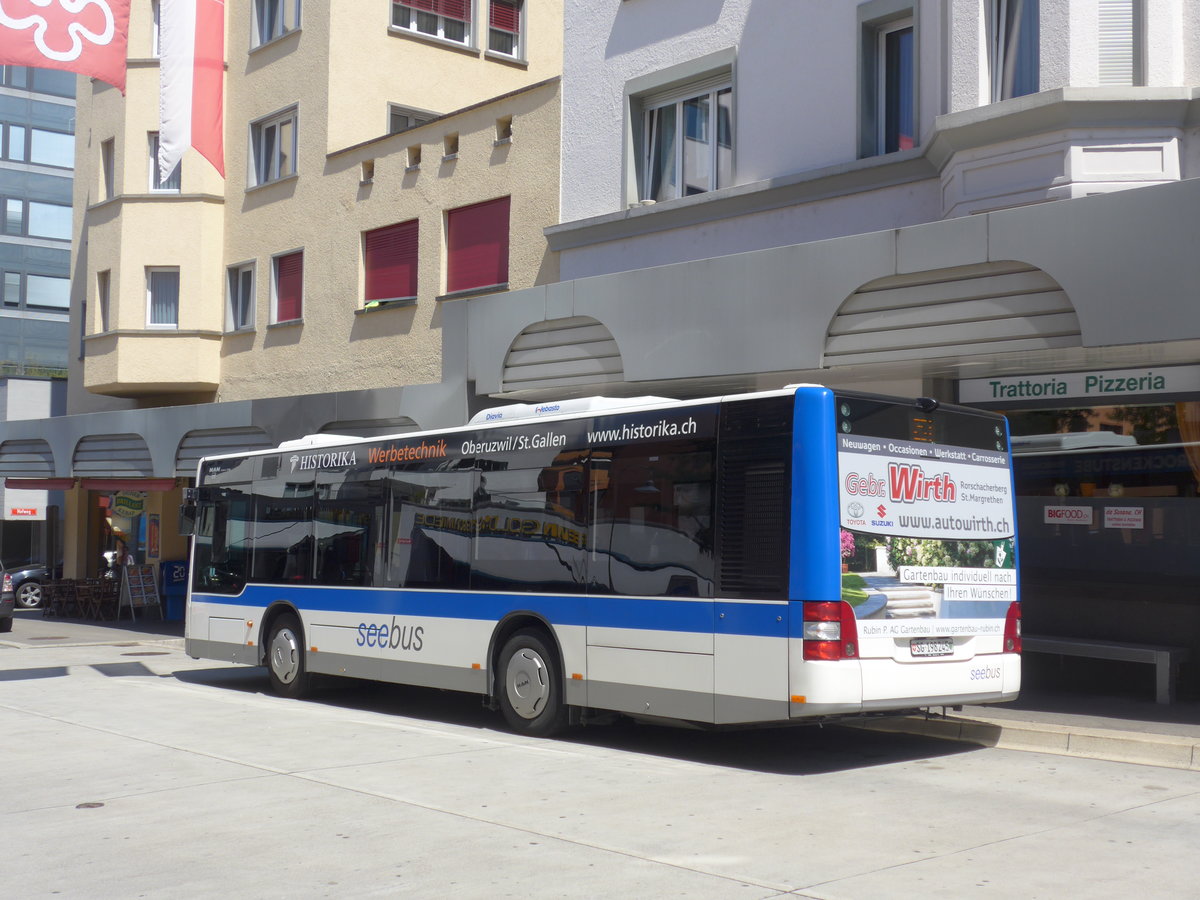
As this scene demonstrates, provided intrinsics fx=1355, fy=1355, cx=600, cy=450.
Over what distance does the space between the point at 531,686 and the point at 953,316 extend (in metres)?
5.11

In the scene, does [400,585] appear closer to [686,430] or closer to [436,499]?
[436,499]

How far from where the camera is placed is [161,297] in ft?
89.2

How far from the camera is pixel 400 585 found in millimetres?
13391

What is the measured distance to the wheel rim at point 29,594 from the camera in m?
33.6

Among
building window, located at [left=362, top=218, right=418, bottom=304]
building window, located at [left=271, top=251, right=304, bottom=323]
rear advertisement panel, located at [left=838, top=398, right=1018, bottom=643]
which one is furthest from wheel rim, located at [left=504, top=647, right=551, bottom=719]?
building window, located at [left=271, top=251, right=304, bottom=323]

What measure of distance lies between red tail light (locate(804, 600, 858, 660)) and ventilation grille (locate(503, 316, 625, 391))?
283 inches

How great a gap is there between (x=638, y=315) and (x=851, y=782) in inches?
303

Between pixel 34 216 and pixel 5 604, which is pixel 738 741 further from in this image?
pixel 34 216

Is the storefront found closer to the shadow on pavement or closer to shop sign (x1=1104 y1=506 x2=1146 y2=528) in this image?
shop sign (x1=1104 y1=506 x2=1146 y2=528)

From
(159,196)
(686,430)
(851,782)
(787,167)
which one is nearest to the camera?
Result: (851,782)

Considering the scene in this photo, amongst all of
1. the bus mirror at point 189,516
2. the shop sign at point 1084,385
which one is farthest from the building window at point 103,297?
Result: the shop sign at point 1084,385

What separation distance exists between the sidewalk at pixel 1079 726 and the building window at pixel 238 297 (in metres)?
17.7

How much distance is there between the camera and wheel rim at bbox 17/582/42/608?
1323 inches

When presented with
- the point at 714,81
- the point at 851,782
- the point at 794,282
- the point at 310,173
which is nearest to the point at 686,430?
the point at 851,782
